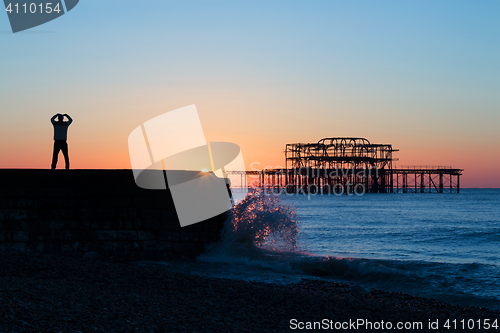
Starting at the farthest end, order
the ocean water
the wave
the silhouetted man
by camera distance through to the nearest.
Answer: the silhouetted man
the ocean water
the wave

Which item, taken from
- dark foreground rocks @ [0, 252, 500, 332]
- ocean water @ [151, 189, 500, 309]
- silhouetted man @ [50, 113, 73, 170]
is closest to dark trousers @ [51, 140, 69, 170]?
silhouetted man @ [50, 113, 73, 170]

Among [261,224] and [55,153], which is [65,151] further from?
[261,224]

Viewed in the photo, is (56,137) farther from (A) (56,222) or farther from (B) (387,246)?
(B) (387,246)

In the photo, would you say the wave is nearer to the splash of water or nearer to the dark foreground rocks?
the splash of water

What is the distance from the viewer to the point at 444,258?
11.9 m

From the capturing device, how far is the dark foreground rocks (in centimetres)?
378

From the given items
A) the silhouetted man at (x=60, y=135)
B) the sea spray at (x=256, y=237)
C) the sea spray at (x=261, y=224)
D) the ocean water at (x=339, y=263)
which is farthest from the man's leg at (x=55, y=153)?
the sea spray at (x=261, y=224)

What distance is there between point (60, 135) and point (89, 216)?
6.31 ft

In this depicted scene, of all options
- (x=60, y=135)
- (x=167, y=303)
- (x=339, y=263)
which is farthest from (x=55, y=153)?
(x=339, y=263)

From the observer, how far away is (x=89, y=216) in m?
8.51

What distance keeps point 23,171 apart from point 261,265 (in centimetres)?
505

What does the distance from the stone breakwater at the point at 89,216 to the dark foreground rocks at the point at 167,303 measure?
5.20 ft

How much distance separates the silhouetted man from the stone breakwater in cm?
84

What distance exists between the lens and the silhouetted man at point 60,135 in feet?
29.5
